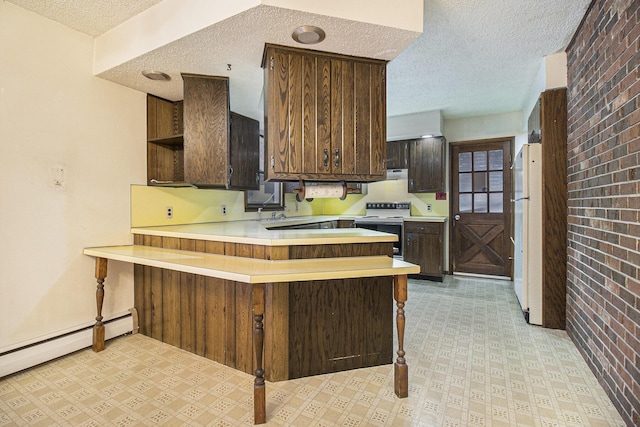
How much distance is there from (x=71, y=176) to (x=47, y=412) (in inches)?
63.3

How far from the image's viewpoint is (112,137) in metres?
2.67

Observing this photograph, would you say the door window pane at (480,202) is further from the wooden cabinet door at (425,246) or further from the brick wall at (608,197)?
the brick wall at (608,197)

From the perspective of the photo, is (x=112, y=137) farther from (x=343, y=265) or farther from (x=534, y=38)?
(x=534, y=38)

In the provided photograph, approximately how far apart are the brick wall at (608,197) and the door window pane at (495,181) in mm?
2161

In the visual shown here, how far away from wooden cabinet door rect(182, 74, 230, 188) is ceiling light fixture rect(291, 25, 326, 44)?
923 millimetres

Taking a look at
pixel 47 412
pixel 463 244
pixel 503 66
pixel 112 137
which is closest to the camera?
pixel 47 412

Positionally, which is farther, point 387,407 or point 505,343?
point 505,343

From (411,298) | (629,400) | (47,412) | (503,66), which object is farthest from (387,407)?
(503,66)

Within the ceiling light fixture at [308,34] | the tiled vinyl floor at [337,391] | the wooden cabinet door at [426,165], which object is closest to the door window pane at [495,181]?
the wooden cabinet door at [426,165]

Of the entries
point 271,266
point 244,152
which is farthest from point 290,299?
point 244,152

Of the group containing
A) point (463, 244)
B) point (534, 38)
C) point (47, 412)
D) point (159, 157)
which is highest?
point (534, 38)

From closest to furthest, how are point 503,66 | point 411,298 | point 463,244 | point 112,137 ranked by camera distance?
point 112,137, point 503,66, point 411,298, point 463,244

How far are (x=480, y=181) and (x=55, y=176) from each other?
5066 millimetres

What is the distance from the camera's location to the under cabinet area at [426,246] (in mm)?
4414
